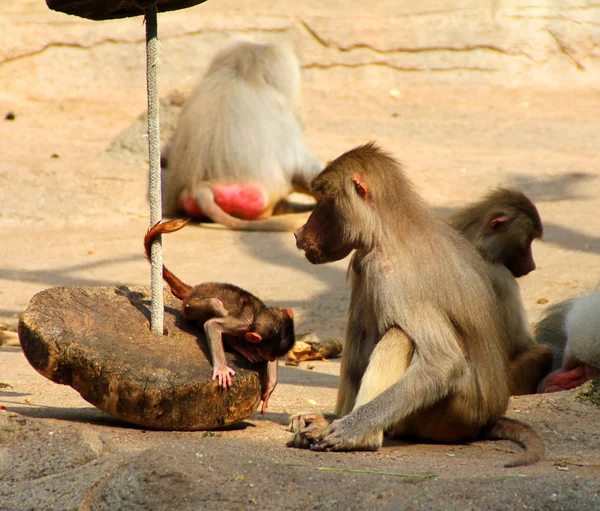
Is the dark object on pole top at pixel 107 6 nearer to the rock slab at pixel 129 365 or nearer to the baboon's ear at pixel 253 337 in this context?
the rock slab at pixel 129 365

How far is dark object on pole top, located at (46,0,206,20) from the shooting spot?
368 cm

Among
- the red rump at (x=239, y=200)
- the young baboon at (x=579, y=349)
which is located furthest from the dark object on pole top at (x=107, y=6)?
the red rump at (x=239, y=200)

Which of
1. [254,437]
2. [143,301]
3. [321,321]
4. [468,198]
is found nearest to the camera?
[254,437]

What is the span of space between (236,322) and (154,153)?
786mm

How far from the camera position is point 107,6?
3.76 meters

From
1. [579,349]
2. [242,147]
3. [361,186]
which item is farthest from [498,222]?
[242,147]

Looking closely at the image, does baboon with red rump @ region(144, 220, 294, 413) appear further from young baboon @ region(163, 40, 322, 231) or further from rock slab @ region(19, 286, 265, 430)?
young baboon @ region(163, 40, 322, 231)

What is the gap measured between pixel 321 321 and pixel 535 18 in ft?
29.7

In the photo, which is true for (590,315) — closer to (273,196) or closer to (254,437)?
(254,437)

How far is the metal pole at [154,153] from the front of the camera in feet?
12.9

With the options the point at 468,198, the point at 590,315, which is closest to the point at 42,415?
the point at 590,315

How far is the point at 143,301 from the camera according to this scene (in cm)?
429

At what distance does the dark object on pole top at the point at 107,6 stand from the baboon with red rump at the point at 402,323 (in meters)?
0.95

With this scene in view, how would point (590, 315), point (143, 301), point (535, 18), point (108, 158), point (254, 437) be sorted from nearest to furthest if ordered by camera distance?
point (254, 437) < point (143, 301) < point (590, 315) < point (108, 158) < point (535, 18)
